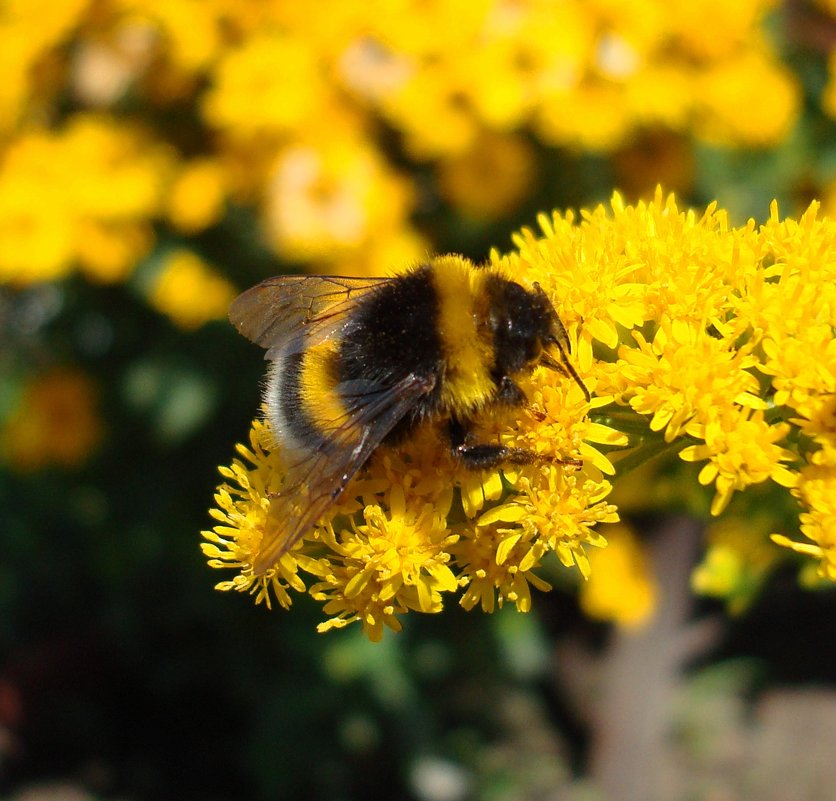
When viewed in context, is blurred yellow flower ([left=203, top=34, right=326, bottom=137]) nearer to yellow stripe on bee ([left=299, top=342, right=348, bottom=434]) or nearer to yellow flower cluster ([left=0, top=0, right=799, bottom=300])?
yellow flower cluster ([left=0, top=0, right=799, bottom=300])

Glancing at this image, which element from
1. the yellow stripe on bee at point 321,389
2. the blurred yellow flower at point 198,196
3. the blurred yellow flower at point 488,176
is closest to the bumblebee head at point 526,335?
the yellow stripe on bee at point 321,389

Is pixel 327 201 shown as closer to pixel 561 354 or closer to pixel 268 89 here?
pixel 268 89

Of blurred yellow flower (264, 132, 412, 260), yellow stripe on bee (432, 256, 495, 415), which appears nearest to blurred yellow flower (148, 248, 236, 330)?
blurred yellow flower (264, 132, 412, 260)

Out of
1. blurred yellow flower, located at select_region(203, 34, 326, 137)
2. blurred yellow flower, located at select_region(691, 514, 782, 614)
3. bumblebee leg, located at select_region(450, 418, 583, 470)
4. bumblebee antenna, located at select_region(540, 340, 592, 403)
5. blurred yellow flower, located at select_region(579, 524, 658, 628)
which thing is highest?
blurred yellow flower, located at select_region(203, 34, 326, 137)

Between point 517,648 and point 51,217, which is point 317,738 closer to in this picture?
point 517,648

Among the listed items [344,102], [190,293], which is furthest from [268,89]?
[190,293]
